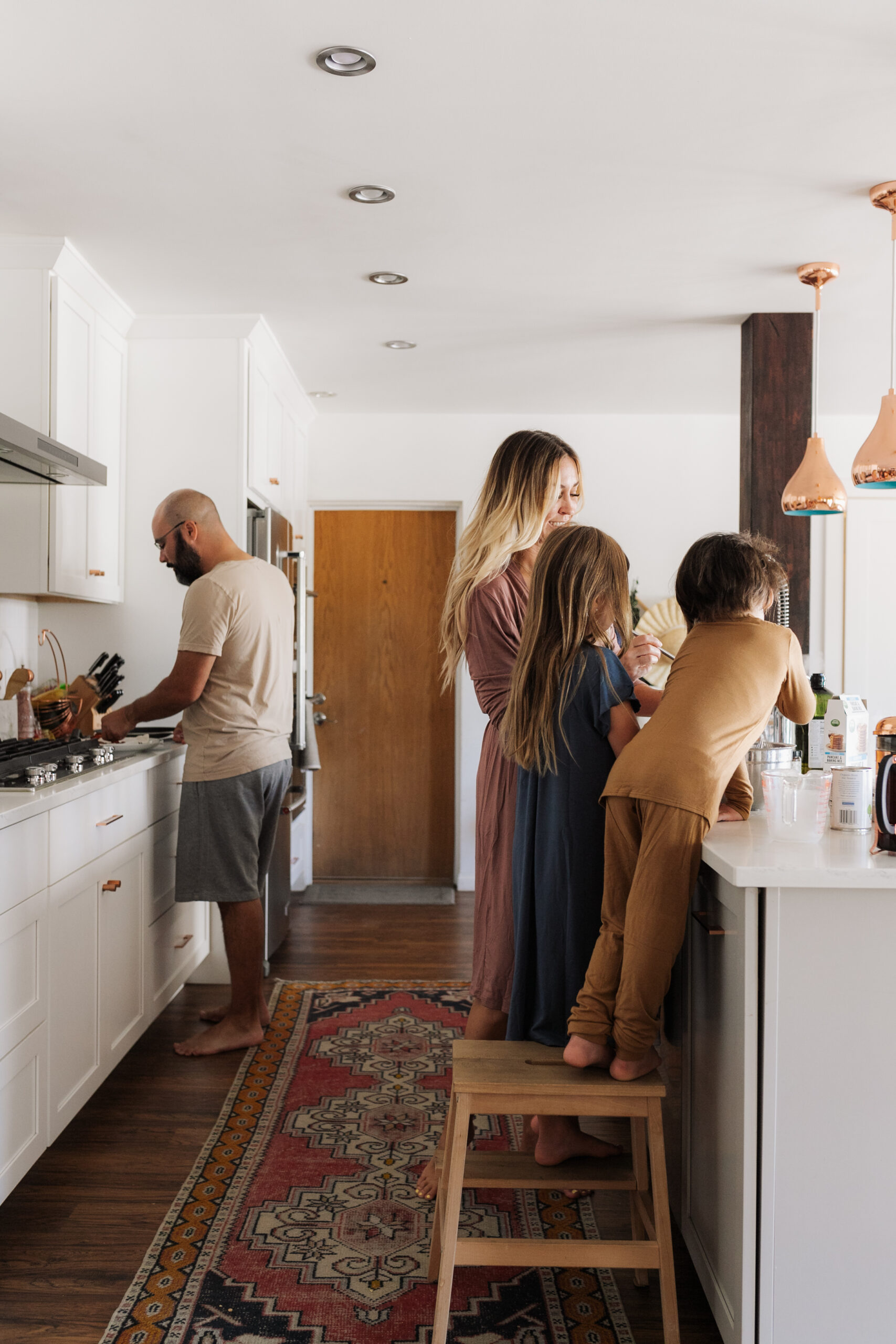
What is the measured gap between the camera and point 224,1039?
121 inches

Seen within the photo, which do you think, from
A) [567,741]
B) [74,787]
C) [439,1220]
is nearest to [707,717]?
[567,741]

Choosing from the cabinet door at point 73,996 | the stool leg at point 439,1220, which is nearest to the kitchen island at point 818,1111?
the stool leg at point 439,1220

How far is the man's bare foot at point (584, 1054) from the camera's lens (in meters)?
1.66

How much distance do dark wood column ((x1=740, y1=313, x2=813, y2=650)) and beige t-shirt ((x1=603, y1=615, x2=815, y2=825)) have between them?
208 centimetres

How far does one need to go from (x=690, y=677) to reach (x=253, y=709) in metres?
1.70

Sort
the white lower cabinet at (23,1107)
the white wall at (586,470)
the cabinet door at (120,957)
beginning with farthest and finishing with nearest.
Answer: the white wall at (586,470), the cabinet door at (120,957), the white lower cabinet at (23,1107)

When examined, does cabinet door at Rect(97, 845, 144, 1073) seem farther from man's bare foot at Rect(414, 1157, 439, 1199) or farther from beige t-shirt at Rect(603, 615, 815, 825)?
beige t-shirt at Rect(603, 615, 815, 825)

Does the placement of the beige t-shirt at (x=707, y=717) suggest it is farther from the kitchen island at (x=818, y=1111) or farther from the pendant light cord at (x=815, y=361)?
the pendant light cord at (x=815, y=361)

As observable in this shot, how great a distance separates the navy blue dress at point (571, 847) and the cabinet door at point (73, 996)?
1.05 m

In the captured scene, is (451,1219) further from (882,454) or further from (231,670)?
(882,454)

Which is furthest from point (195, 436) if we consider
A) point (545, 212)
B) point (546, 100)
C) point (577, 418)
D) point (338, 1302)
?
point (338, 1302)

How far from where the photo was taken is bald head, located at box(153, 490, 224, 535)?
123 inches

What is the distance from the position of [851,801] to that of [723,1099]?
0.53 metres

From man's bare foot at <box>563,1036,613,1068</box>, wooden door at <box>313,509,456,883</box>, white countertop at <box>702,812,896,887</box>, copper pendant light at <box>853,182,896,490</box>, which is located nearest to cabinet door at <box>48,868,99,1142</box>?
man's bare foot at <box>563,1036,613,1068</box>
